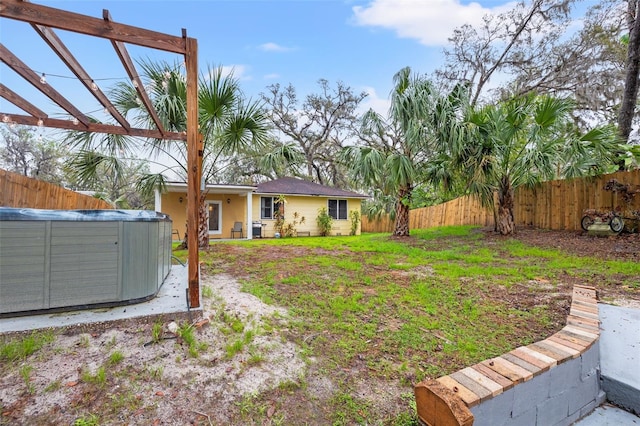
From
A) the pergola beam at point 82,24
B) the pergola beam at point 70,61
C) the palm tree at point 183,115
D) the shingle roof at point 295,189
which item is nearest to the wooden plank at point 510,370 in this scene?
the pergola beam at point 82,24

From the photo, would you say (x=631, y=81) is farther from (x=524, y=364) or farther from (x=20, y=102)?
(x=20, y=102)

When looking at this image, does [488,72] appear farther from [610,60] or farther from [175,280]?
[175,280]

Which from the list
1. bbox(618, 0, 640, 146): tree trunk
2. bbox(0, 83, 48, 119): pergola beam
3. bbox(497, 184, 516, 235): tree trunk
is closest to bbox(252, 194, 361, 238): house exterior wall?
bbox(497, 184, 516, 235): tree trunk

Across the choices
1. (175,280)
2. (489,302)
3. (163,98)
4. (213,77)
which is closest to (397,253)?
(489,302)

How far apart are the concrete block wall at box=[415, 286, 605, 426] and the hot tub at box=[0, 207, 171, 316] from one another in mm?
2764

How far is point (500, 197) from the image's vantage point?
821 centimetres

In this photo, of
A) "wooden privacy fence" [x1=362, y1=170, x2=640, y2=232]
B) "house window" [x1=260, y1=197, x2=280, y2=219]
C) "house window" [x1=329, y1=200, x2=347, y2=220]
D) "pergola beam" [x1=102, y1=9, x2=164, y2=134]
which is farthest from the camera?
"house window" [x1=329, y1=200, x2=347, y2=220]

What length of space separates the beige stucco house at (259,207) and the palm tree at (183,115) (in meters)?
4.23

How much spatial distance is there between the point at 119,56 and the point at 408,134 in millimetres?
7090

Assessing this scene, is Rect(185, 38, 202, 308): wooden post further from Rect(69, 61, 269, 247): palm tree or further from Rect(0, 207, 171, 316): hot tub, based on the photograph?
Rect(69, 61, 269, 247): palm tree

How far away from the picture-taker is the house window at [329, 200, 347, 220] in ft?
47.6

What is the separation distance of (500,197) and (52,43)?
9.56 meters

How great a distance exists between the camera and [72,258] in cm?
258

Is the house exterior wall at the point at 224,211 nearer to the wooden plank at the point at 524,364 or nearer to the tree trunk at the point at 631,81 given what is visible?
the wooden plank at the point at 524,364
